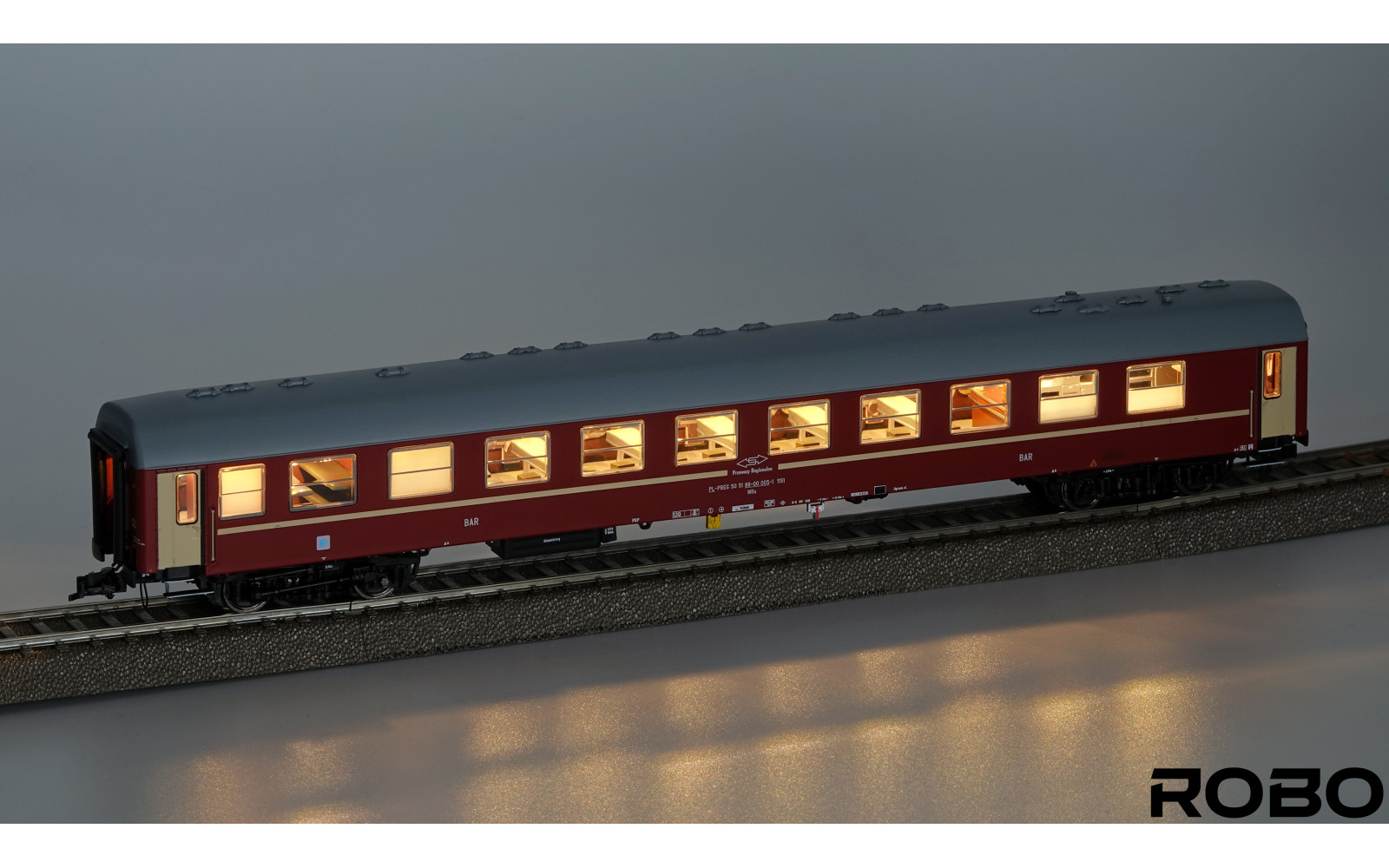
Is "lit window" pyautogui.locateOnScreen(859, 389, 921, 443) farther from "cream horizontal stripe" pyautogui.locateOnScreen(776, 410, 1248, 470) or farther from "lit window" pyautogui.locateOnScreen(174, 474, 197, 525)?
"lit window" pyautogui.locateOnScreen(174, 474, 197, 525)

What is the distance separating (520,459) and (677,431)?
184cm

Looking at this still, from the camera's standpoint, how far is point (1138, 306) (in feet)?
94.8

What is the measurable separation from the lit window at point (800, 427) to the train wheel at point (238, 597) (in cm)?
612

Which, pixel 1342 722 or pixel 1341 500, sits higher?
pixel 1341 500

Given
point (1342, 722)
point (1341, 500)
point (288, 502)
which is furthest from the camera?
point (1341, 500)

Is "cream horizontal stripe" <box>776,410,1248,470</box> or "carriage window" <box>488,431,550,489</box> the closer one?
"carriage window" <box>488,431,550,489</box>

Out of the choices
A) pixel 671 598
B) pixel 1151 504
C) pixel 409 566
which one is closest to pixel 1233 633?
pixel 1151 504

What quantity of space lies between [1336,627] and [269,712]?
11.8m

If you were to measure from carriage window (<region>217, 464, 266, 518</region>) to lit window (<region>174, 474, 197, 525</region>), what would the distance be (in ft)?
0.83

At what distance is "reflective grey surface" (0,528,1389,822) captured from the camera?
22.3m

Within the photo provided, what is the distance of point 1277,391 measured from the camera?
29.4 metres

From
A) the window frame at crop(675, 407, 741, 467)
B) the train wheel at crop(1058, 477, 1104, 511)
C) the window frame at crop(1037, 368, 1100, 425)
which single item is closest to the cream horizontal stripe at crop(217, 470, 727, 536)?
the window frame at crop(675, 407, 741, 467)

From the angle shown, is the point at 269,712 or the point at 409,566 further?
the point at 409,566

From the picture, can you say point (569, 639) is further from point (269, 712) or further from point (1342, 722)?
point (1342, 722)
